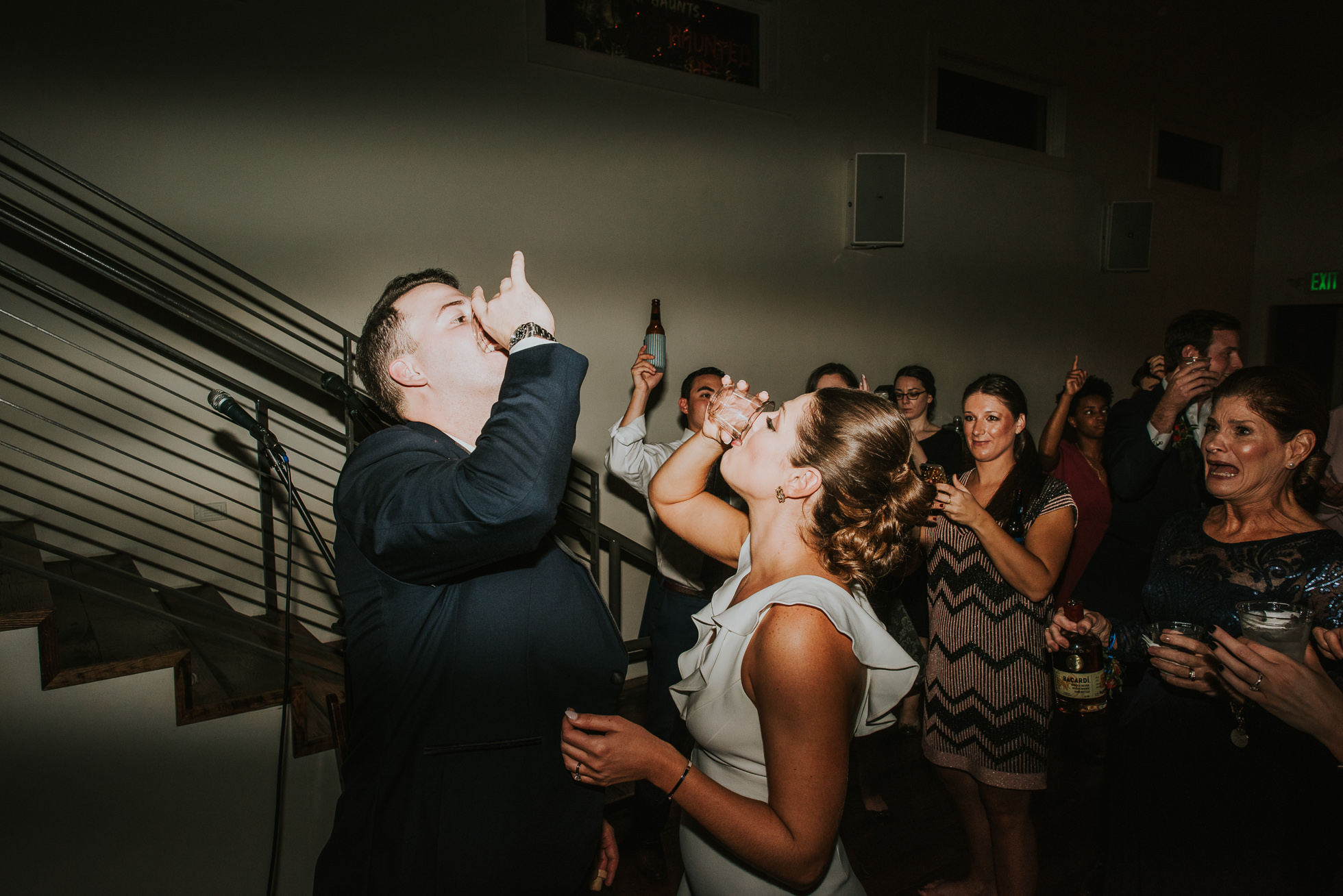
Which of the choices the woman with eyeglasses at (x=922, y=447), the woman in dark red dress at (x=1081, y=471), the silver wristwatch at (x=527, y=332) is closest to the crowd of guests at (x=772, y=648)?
the silver wristwatch at (x=527, y=332)

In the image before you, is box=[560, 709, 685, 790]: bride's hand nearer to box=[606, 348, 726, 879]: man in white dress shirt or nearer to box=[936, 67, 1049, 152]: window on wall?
box=[606, 348, 726, 879]: man in white dress shirt

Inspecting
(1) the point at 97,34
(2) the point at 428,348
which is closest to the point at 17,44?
(1) the point at 97,34

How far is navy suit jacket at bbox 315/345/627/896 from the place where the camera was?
100cm

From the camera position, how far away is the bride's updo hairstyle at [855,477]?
52.3 inches

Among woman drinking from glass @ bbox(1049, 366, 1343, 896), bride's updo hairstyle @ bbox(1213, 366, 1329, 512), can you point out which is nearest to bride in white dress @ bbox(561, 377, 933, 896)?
woman drinking from glass @ bbox(1049, 366, 1343, 896)

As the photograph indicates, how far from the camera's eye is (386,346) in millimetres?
1292

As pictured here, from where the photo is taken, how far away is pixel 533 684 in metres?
1.16

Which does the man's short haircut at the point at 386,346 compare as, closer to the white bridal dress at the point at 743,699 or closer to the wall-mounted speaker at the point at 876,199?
the white bridal dress at the point at 743,699

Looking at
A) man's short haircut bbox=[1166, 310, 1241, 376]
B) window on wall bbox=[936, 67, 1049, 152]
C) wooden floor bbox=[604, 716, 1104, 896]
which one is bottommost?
wooden floor bbox=[604, 716, 1104, 896]

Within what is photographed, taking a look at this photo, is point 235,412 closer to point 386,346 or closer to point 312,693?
point 386,346

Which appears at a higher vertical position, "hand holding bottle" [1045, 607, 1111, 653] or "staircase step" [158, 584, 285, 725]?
"hand holding bottle" [1045, 607, 1111, 653]

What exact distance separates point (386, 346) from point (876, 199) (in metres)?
4.10

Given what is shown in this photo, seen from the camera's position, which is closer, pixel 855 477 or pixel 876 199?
pixel 855 477

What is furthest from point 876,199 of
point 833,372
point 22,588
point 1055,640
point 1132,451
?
point 22,588
